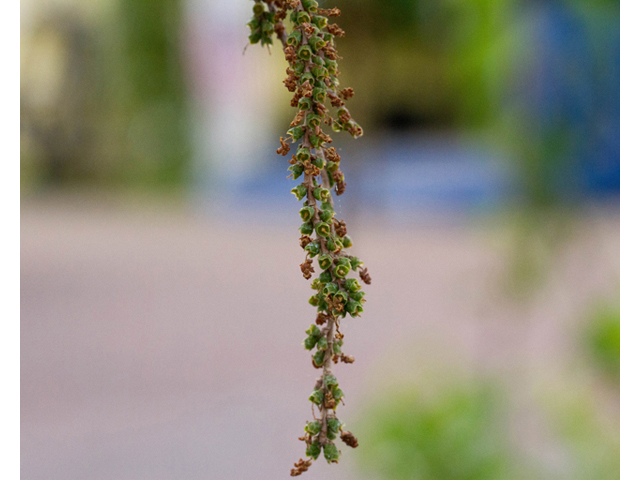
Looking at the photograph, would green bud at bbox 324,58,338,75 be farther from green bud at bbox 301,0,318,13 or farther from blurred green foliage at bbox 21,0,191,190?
blurred green foliage at bbox 21,0,191,190

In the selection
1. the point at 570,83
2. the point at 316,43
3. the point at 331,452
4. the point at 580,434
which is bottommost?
the point at 580,434

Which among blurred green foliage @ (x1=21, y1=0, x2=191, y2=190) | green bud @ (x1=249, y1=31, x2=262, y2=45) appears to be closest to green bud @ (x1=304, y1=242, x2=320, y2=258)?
green bud @ (x1=249, y1=31, x2=262, y2=45)

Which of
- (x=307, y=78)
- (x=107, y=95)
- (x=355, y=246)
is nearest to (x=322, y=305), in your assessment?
(x=307, y=78)

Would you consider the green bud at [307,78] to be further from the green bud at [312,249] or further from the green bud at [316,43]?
the green bud at [312,249]

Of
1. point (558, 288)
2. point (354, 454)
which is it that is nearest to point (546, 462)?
point (354, 454)

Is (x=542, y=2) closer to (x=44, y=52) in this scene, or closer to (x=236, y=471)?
(x=236, y=471)

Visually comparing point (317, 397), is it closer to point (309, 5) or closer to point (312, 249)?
point (312, 249)
